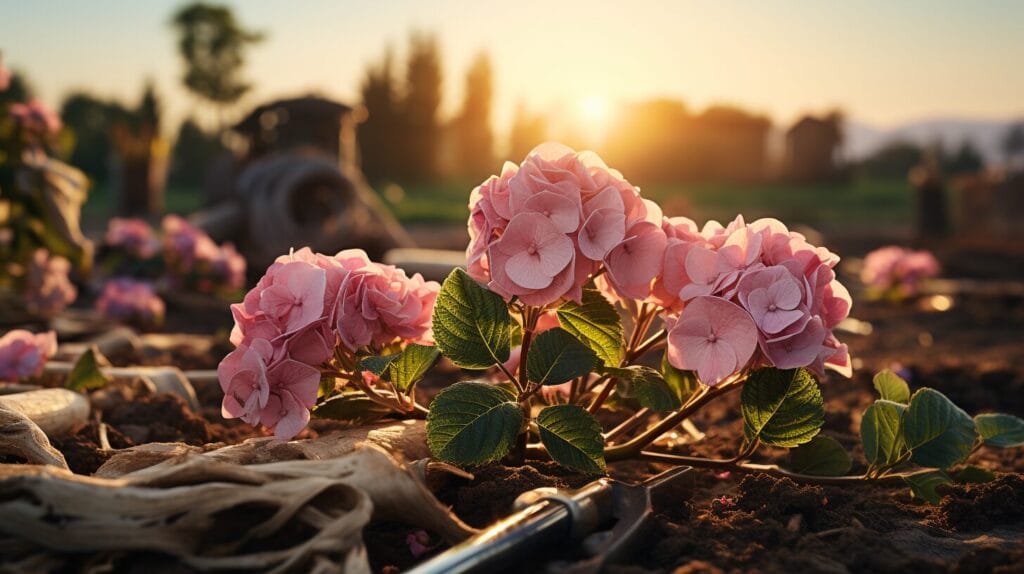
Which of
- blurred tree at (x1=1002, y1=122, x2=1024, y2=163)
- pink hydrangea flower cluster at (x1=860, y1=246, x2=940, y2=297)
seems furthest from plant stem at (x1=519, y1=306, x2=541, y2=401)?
blurred tree at (x1=1002, y1=122, x2=1024, y2=163)

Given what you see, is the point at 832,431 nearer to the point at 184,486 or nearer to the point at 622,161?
the point at 184,486

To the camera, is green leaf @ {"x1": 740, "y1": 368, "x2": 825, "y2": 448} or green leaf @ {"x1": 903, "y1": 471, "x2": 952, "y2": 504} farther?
green leaf @ {"x1": 903, "y1": 471, "x2": 952, "y2": 504}

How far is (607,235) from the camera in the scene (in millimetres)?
1702

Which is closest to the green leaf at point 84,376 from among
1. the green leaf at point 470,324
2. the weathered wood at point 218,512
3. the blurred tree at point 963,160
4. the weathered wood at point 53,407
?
the weathered wood at point 53,407

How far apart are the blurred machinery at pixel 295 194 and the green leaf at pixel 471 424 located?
7.25 metres

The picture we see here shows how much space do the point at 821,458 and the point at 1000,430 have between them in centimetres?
38

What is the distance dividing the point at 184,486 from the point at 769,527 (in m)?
1.03

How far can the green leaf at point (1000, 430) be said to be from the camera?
1.94 metres

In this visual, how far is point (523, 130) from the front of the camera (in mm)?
43094

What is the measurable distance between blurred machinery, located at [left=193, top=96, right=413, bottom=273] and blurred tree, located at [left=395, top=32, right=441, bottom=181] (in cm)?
2600

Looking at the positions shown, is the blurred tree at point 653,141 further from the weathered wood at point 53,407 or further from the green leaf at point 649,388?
the green leaf at point 649,388

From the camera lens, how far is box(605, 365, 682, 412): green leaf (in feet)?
5.77


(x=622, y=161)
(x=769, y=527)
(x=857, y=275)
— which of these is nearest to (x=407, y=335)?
(x=769, y=527)

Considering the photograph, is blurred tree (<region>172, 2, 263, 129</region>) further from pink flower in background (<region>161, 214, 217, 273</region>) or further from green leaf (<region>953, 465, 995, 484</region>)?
green leaf (<region>953, 465, 995, 484</region>)
